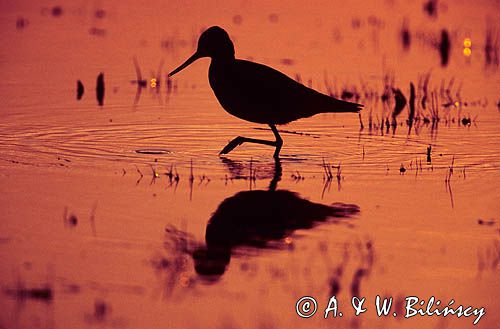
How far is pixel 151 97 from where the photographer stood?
13609 mm

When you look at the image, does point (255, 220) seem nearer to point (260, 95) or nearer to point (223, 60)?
point (260, 95)

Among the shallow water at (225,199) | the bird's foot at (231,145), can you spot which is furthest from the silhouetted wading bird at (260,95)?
the shallow water at (225,199)

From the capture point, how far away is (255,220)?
818cm

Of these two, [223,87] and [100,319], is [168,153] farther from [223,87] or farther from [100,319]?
[100,319]

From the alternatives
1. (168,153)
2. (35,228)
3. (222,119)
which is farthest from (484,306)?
(222,119)

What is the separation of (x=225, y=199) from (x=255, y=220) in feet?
1.95

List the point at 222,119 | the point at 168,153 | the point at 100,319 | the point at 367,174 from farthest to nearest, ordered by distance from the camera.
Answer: the point at 222,119
the point at 168,153
the point at 367,174
the point at 100,319

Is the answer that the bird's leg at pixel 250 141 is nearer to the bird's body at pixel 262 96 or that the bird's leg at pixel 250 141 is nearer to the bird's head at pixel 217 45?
the bird's body at pixel 262 96

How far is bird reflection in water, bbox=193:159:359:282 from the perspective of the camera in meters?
7.27

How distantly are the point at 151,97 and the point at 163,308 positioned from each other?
7.47 metres

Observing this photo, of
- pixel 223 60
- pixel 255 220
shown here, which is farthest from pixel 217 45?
pixel 255 220

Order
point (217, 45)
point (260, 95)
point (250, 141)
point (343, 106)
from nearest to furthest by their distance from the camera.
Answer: point (250, 141) < point (260, 95) < point (343, 106) < point (217, 45)

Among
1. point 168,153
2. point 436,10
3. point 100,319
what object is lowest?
point 100,319

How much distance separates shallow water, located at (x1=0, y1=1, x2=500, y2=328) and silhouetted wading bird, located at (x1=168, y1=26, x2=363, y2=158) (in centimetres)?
31
